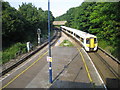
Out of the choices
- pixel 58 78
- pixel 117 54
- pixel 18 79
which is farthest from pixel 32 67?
pixel 117 54

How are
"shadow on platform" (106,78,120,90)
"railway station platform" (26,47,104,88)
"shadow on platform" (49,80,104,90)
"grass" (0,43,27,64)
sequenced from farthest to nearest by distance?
→ "grass" (0,43,27,64) → "railway station platform" (26,47,104,88) → "shadow on platform" (106,78,120,90) → "shadow on platform" (49,80,104,90)

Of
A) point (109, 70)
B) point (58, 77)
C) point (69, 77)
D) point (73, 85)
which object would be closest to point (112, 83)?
point (109, 70)

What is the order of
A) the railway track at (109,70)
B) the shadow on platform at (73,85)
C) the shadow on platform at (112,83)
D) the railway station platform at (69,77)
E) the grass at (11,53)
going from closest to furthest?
the shadow on platform at (73,85) → the shadow on platform at (112,83) → the railway station platform at (69,77) → the railway track at (109,70) → the grass at (11,53)

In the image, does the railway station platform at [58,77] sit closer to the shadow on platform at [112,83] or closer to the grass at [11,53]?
the shadow on platform at [112,83]

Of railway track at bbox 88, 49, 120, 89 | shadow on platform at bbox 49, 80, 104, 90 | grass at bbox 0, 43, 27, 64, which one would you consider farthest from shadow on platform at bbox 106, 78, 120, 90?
grass at bbox 0, 43, 27, 64

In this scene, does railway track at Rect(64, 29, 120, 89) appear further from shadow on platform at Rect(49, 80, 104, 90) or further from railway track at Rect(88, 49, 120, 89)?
shadow on platform at Rect(49, 80, 104, 90)

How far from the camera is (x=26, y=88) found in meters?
11.8

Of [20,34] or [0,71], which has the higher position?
[20,34]

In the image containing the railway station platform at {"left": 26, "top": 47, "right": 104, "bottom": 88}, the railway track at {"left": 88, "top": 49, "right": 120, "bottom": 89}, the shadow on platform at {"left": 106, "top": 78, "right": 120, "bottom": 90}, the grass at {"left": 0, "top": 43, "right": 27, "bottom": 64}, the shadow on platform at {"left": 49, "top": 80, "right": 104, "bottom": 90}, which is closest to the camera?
the shadow on platform at {"left": 49, "top": 80, "right": 104, "bottom": 90}

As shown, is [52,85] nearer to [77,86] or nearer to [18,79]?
[77,86]

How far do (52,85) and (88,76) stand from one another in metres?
4.08

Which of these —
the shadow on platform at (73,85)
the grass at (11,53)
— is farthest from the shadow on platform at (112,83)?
the grass at (11,53)

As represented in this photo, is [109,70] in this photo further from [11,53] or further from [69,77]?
[11,53]

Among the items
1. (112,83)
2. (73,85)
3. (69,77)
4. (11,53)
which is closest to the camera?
(73,85)
